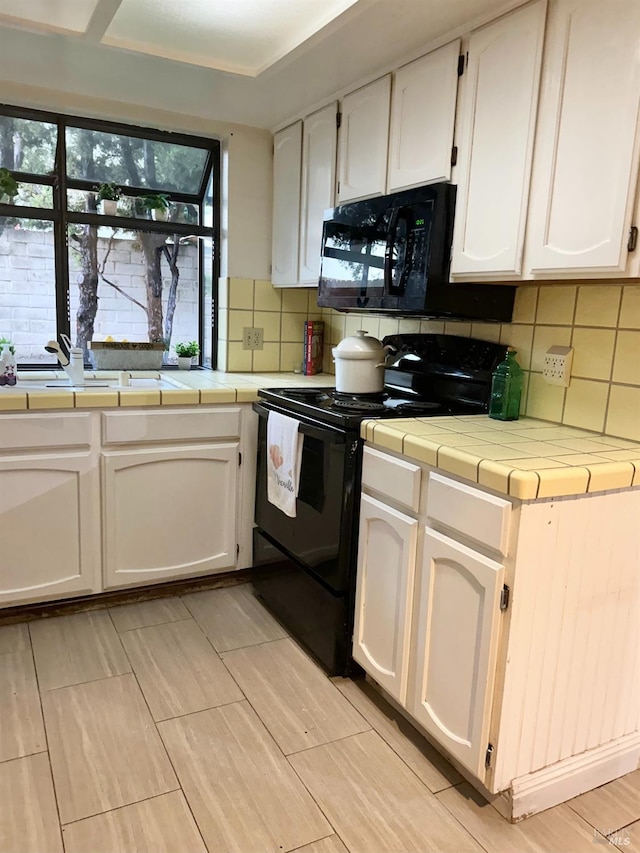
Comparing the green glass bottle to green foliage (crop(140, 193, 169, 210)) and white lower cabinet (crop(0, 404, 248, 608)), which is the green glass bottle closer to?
white lower cabinet (crop(0, 404, 248, 608))

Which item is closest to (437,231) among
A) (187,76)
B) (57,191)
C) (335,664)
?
(187,76)

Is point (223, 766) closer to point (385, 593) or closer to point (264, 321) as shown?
point (385, 593)

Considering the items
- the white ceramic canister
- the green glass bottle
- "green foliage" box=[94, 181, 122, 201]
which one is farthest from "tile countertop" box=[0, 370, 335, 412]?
the green glass bottle

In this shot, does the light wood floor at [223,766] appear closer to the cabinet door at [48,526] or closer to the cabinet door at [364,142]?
the cabinet door at [48,526]

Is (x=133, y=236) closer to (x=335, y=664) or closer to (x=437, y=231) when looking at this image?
(x=437, y=231)

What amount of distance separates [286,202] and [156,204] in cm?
63

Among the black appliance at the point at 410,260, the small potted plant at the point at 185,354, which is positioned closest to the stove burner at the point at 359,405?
the black appliance at the point at 410,260

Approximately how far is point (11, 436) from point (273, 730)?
1.32 meters

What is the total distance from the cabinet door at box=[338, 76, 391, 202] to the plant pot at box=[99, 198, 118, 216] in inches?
43.7

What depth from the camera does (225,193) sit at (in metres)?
3.04

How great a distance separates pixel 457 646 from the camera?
5.02ft

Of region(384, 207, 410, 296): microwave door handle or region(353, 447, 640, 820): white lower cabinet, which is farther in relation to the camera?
region(384, 207, 410, 296): microwave door handle

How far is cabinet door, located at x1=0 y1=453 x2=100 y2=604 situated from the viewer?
87.5 inches

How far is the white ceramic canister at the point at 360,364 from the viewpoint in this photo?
2.27 meters
